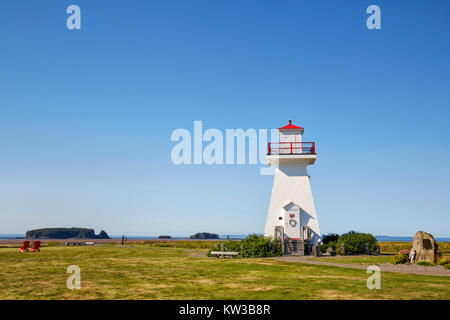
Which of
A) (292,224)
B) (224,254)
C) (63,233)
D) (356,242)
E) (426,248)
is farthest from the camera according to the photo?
(63,233)

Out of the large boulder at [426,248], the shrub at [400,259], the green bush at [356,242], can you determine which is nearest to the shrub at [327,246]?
the green bush at [356,242]

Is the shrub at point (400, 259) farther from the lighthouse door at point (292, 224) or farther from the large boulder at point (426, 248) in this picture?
the lighthouse door at point (292, 224)

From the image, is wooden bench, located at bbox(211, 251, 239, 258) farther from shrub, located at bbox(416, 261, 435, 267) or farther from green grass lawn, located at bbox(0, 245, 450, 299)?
shrub, located at bbox(416, 261, 435, 267)

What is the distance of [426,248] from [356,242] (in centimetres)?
982

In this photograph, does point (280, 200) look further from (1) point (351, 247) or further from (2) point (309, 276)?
(2) point (309, 276)

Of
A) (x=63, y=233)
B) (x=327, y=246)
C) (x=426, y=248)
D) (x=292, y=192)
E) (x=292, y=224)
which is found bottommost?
(x=63, y=233)

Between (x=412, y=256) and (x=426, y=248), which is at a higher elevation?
(x=426, y=248)

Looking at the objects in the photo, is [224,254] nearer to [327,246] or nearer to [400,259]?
[327,246]

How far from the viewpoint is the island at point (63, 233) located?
5792 inches

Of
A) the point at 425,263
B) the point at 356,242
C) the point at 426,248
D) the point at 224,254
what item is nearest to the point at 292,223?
the point at 356,242

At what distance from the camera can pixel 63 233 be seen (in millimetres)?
151500
